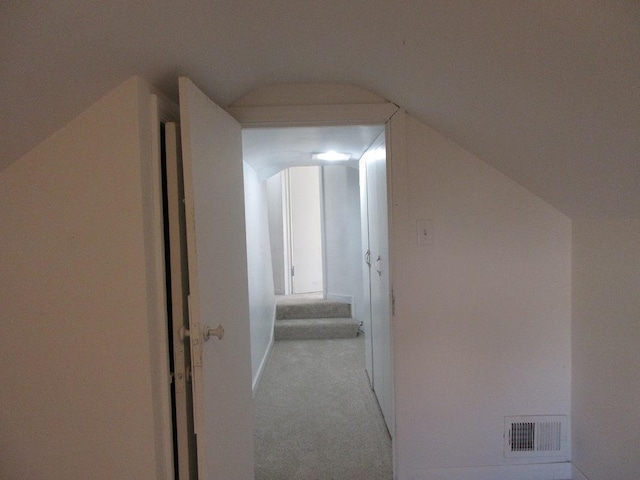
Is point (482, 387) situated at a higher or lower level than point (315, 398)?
higher

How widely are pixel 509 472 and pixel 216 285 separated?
68.4 inches

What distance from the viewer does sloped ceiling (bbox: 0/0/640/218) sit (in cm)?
87

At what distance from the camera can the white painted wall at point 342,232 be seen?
4582 mm

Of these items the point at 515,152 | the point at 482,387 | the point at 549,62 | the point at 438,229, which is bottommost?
the point at 482,387

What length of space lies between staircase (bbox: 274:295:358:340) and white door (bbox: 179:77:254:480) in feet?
8.30

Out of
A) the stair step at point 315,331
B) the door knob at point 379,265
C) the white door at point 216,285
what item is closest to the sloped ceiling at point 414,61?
the white door at point 216,285

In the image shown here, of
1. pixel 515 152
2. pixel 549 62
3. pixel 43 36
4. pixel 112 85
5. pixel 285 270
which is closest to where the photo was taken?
pixel 43 36

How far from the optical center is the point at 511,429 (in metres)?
1.87

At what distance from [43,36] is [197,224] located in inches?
23.9

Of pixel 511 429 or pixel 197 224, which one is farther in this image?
pixel 511 429

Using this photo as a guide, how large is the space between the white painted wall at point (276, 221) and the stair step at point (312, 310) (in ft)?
2.62

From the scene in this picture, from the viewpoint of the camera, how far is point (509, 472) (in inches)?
73.5

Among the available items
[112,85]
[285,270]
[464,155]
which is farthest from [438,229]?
[285,270]

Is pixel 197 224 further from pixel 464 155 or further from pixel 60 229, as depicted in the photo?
pixel 464 155
